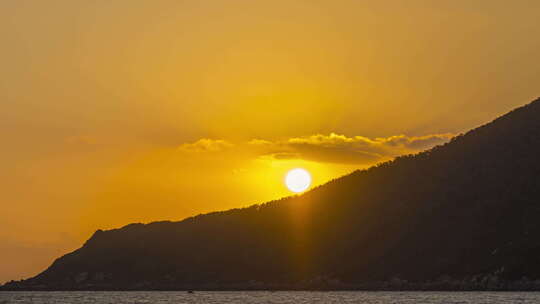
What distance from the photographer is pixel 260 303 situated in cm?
18338

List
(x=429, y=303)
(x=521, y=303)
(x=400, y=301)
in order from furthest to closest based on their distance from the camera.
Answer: (x=400, y=301) → (x=429, y=303) → (x=521, y=303)

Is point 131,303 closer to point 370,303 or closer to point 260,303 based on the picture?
point 260,303

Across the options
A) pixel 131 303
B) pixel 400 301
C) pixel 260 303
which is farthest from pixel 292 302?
pixel 131 303

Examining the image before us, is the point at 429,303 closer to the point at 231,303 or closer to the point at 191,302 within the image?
the point at 231,303

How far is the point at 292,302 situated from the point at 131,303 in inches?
1498

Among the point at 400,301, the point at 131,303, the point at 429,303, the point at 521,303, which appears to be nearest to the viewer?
the point at 521,303

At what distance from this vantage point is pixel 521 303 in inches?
6097

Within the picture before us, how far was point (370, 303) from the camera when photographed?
17562cm

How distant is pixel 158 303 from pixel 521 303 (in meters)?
82.4

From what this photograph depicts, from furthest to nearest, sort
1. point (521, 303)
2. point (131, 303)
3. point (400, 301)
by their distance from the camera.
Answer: point (131, 303) → point (400, 301) → point (521, 303)

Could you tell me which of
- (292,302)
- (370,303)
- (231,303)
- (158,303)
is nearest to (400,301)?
(370,303)

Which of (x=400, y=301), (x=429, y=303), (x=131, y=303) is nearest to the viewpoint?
(x=429, y=303)

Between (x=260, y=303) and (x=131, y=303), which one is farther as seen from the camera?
(x=131, y=303)

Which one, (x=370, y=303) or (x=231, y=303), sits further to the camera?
(x=231, y=303)
